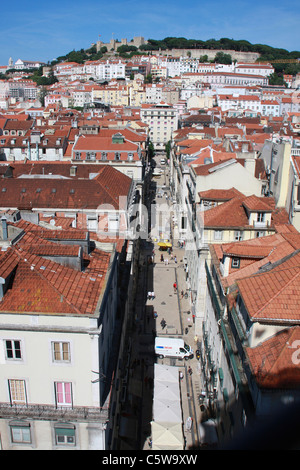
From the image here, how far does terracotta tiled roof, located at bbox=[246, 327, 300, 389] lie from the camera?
14703mm

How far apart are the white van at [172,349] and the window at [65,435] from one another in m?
14.8

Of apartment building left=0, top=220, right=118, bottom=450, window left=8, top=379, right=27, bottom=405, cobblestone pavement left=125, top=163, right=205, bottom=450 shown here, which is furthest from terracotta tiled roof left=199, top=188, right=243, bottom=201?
window left=8, top=379, right=27, bottom=405

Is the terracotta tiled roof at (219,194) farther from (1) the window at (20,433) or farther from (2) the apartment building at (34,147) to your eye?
(2) the apartment building at (34,147)

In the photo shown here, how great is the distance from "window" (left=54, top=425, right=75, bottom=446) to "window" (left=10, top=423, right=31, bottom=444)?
1175 millimetres

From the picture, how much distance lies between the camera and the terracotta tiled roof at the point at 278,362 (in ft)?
48.2

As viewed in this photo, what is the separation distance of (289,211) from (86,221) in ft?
56.3

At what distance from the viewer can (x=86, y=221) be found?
122ft

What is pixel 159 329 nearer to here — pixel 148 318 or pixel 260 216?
pixel 148 318

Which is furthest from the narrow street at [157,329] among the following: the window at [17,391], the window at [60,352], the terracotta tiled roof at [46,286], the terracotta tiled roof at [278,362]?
the terracotta tiled roof at [46,286]

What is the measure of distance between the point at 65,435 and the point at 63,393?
1.76m

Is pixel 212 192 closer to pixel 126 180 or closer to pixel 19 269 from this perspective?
pixel 126 180

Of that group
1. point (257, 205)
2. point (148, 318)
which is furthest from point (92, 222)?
point (257, 205)

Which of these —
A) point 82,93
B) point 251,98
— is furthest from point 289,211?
point 82,93

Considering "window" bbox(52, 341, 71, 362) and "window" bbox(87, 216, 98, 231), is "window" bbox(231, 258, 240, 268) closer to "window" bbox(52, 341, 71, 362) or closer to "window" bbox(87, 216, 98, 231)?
"window" bbox(52, 341, 71, 362)
